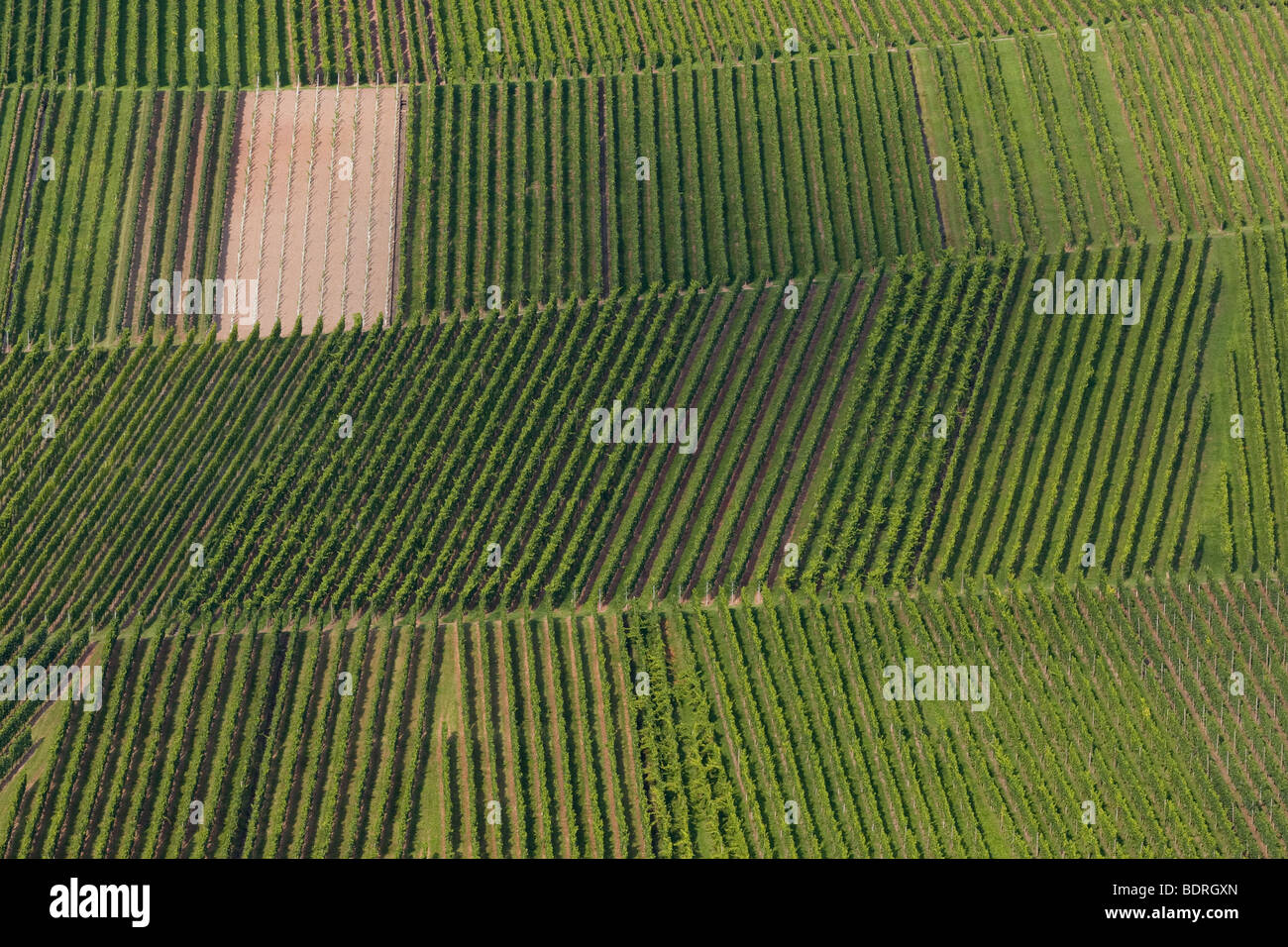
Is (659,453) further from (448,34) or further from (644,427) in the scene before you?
(448,34)

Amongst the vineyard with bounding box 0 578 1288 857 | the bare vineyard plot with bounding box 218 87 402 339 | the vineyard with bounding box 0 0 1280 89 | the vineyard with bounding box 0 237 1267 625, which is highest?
the vineyard with bounding box 0 0 1280 89

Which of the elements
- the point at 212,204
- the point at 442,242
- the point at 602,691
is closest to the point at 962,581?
the point at 602,691

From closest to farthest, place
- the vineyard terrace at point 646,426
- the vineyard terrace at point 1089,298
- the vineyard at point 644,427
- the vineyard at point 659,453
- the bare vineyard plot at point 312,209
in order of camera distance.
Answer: the vineyard at point 644,427 → the vineyard at point 659,453 → the vineyard terrace at point 646,426 → the vineyard terrace at point 1089,298 → the bare vineyard plot at point 312,209

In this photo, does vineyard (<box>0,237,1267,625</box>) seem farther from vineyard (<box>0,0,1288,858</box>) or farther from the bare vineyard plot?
the bare vineyard plot

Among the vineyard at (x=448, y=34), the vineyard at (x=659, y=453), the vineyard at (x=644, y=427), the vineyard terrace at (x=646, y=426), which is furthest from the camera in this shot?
the vineyard at (x=448, y=34)

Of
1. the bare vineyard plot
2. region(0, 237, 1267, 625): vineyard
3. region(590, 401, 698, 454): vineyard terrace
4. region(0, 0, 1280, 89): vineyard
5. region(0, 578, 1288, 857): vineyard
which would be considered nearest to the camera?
region(0, 578, 1288, 857): vineyard

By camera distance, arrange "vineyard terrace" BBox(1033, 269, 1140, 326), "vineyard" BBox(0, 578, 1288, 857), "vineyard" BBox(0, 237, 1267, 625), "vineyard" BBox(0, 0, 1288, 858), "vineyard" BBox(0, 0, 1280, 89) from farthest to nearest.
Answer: "vineyard" BBox(0, 0, 1280, 89) → "vineyard terrace" BBox(1033, 269, 1140, 326) → "vineyard" BBox(0, 237, 1267, 625) → "vineyard" BBox(0, 0, 1288, 858) → "vineyard" BBox(0, 578, 1288, 857)

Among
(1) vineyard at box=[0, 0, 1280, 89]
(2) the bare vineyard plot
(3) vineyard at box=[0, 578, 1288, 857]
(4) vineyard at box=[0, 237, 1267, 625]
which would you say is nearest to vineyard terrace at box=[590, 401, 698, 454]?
(4) vineyard at box=[0, 237, 1267, 625]

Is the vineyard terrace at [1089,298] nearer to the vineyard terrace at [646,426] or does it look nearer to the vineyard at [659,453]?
the vineyard at [659,453]

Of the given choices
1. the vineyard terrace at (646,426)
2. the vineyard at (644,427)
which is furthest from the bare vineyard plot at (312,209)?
the vineyard terrace at (646,426)

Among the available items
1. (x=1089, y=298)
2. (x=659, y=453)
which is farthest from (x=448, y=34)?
(x=1089, y=298)
